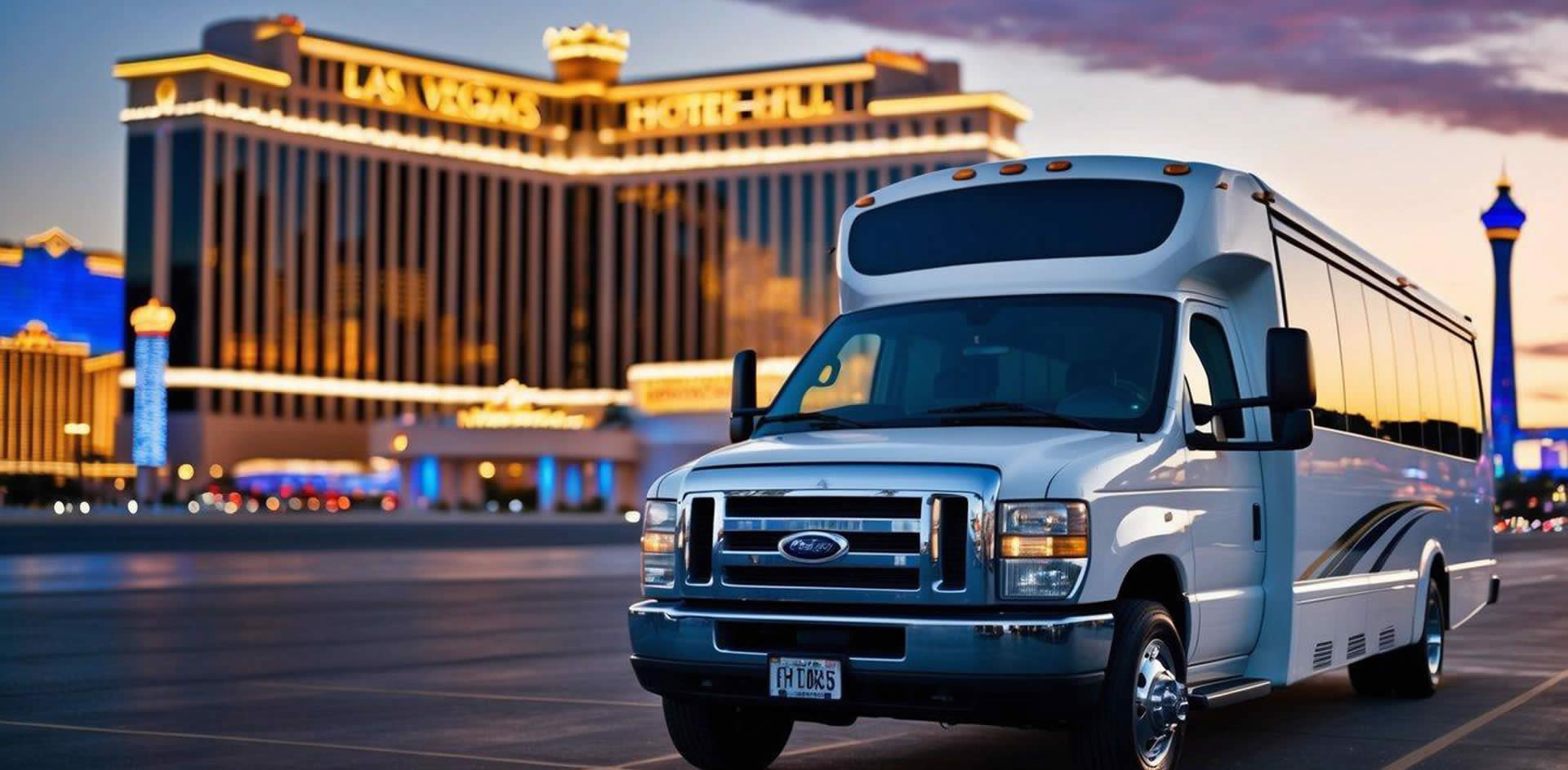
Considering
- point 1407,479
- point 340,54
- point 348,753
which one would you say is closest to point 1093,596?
point 348,753

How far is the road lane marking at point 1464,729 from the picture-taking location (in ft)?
33.7

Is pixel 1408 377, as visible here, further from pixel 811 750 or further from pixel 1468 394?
pixel 811 750

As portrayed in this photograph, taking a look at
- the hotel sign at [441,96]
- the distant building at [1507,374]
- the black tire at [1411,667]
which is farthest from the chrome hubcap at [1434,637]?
the distant building at [1507,374]

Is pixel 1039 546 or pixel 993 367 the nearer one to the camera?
pixel 1039 546

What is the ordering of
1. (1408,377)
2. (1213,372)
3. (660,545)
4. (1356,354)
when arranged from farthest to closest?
(1408,377), (1356,354), (1213,372), (660,545)

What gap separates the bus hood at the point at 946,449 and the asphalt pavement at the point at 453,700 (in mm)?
1967

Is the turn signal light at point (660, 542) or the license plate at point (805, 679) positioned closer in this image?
the license plate at point (805, 679)

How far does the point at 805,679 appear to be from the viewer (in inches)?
327

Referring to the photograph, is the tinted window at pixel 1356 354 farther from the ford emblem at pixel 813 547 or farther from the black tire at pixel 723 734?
the ford emblem at pixel 813 547

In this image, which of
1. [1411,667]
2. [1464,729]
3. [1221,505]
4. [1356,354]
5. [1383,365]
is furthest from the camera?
[1411,667]

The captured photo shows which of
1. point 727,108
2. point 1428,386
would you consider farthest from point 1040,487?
point 727,108

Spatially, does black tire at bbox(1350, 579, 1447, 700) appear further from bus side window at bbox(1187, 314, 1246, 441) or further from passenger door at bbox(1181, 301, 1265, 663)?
bus side window at bbox(1187, 314, 1246, 441)

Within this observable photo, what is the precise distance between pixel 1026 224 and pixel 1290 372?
5.39ft

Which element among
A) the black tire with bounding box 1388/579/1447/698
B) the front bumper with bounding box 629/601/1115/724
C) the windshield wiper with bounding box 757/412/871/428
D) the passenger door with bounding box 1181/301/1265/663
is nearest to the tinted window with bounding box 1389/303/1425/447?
the black tire with bounding box 1388/579/1447/698
